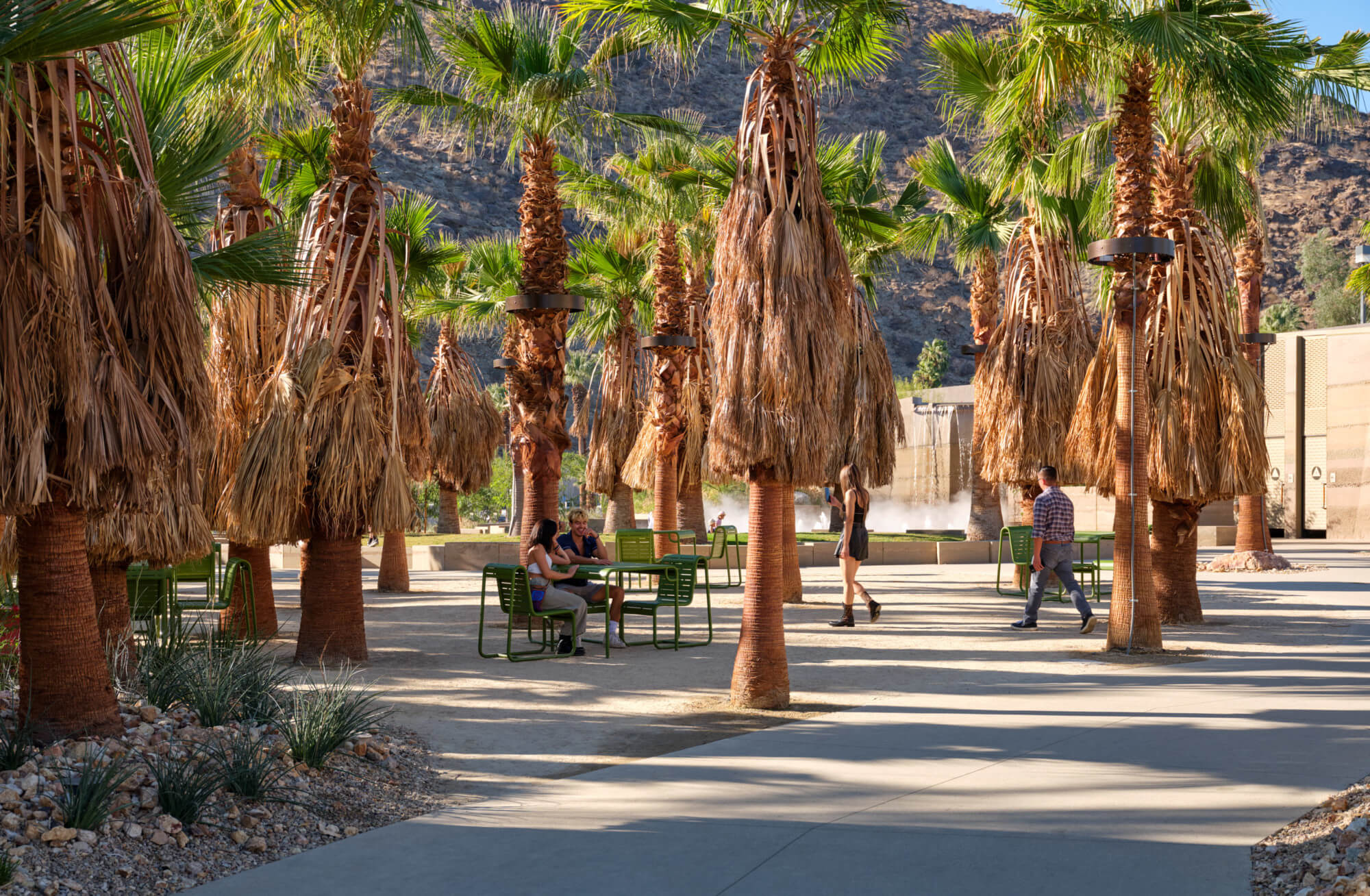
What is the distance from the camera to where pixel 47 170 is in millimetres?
5891

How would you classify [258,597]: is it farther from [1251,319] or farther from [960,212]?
[1251,319]

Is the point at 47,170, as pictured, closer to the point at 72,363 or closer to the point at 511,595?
the point at 72,363

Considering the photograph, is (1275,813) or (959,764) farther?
(959,764)

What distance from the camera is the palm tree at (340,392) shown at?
9.72 m

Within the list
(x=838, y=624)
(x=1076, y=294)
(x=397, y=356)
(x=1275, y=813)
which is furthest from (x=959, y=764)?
(x=1076, y=294)

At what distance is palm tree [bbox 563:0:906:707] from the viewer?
8312 millimetres

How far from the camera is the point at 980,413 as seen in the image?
1791cm

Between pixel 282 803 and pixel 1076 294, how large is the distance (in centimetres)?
1482

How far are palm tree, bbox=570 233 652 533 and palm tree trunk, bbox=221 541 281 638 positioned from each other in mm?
13801

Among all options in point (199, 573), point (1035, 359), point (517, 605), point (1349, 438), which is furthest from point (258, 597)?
point (1349, 438)

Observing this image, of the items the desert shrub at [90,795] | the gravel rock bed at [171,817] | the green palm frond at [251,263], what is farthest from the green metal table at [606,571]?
the desert shrub at [90,795]

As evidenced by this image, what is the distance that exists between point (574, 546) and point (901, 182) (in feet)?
292

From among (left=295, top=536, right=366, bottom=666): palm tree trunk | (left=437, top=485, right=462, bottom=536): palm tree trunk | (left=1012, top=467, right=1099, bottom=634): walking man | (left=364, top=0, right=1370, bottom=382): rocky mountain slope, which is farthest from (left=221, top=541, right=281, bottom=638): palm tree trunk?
(left=364, top=0, right=1370, bottom=382): rocky mountain slope

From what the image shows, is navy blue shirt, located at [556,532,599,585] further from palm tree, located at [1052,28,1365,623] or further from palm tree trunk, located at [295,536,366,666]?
palm tree, located at [1052,28,1365,623]
